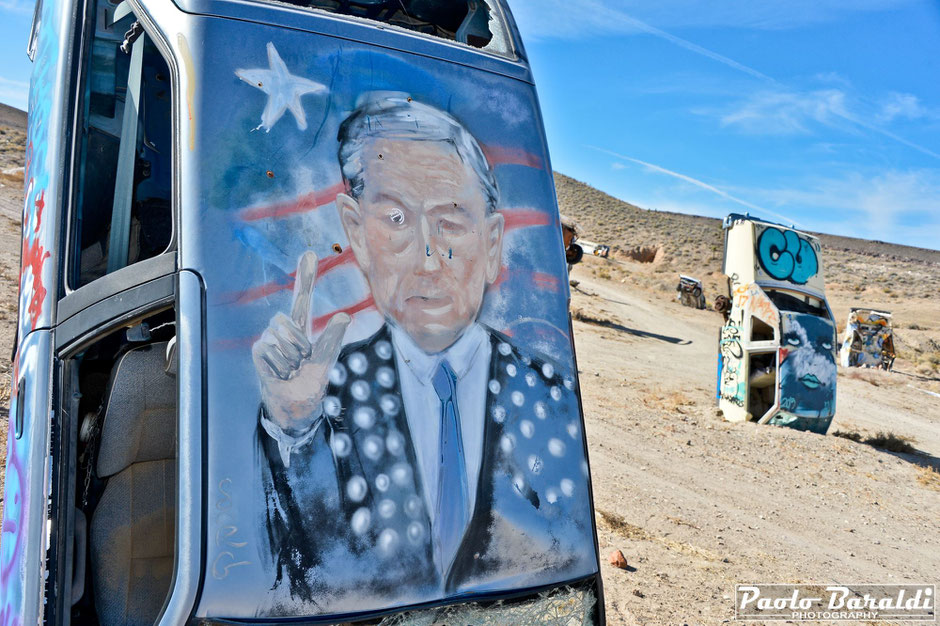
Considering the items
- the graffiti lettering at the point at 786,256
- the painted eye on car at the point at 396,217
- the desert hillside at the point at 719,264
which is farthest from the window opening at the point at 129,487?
the desert hillside at the point at 719,264

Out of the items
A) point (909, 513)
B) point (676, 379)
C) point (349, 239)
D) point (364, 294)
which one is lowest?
point (909, 513)

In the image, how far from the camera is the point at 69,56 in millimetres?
2621

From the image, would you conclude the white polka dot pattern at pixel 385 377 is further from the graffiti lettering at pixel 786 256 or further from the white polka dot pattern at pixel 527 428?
the graffiti lettering at pixel 786 256

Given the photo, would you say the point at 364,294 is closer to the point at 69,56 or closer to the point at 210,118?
the point at 210,118

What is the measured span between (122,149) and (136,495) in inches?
53.8

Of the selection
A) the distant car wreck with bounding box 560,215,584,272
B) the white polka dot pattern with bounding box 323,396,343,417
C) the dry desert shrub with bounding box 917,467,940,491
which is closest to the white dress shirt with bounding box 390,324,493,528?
the white polka dot pattern with bounding box 323,396,343,417

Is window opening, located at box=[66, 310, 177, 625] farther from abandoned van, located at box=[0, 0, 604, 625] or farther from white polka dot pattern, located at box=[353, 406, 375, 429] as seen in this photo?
white polka dot pattern, located at box=[353, 406, 375, 429]

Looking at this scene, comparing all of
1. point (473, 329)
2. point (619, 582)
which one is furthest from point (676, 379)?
point (473, 329)

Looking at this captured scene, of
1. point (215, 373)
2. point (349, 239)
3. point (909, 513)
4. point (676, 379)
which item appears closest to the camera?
point (215, 373)

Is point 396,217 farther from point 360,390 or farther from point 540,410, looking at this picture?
point 540,410

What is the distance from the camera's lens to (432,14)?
142 inches

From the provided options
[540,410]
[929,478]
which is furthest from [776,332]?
[540,410]

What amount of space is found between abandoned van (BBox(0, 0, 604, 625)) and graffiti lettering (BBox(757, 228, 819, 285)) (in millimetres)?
9069

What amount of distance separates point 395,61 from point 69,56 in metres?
1.23
